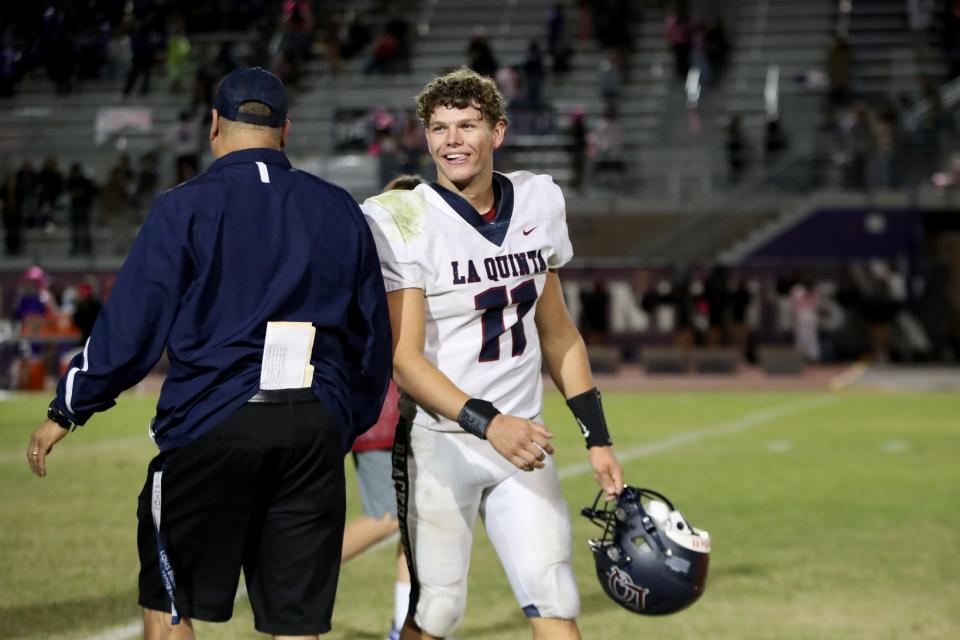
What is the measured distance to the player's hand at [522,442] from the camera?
172 inches

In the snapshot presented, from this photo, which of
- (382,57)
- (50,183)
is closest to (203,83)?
(50,183)

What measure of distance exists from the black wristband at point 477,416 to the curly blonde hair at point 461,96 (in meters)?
0.89

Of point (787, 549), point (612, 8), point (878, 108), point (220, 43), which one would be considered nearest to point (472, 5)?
point (612, 8)

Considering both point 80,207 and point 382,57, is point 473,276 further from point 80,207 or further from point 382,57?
point 382,57

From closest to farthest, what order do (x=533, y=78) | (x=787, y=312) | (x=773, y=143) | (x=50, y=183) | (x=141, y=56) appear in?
1. (x=141, y=56)
2. (x=50, y=183)
3. (x=787, y=312)
4. (x=773, y=143)
5. (x=533, y=78)

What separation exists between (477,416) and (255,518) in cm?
72

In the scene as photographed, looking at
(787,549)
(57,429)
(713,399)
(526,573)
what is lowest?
(713,399)

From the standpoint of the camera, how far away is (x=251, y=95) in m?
4.19

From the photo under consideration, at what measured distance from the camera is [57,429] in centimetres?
418

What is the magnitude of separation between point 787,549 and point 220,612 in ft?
18.6

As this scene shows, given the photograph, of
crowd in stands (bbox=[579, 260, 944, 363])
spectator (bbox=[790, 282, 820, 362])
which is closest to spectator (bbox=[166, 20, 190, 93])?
crowd in stands (bbox=[579, 260, 944, 363])

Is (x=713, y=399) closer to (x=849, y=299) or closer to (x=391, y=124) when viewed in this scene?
(x=849, y=299)

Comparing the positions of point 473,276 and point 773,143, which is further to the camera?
point 773,143

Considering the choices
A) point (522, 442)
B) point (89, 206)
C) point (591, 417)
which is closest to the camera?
point (522, 442)
